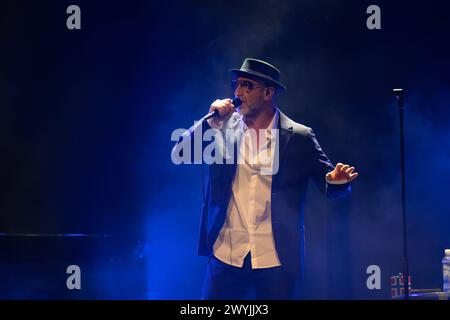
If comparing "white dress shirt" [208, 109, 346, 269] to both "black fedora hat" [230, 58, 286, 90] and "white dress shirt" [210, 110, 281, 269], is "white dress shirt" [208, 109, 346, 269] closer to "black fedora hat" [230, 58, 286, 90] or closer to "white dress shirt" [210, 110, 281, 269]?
"white dress shirt" [210, 110, 281, 269]

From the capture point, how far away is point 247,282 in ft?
14.4

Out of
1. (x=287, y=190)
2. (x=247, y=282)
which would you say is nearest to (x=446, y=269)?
(x=287, y=190)

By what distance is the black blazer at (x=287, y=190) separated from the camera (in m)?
4.39

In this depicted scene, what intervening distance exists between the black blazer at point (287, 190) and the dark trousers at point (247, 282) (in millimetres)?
90

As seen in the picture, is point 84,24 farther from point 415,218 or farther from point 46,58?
point 415,218

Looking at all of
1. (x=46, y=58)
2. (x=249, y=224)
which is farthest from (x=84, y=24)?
(x=249, y=224)

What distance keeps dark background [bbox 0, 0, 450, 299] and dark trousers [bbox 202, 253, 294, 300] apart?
1.58m

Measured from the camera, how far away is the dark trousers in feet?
14.2

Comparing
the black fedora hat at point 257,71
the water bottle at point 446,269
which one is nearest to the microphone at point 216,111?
the black fedora hat at point 257,71

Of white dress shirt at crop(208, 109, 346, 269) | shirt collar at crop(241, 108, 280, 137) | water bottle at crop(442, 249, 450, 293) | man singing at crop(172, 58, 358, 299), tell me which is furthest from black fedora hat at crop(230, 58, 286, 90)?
water bottle at crop(442, 249, 450, 293)

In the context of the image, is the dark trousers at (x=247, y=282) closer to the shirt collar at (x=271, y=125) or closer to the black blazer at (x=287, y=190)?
the black blazer at (x=287, y=190)
